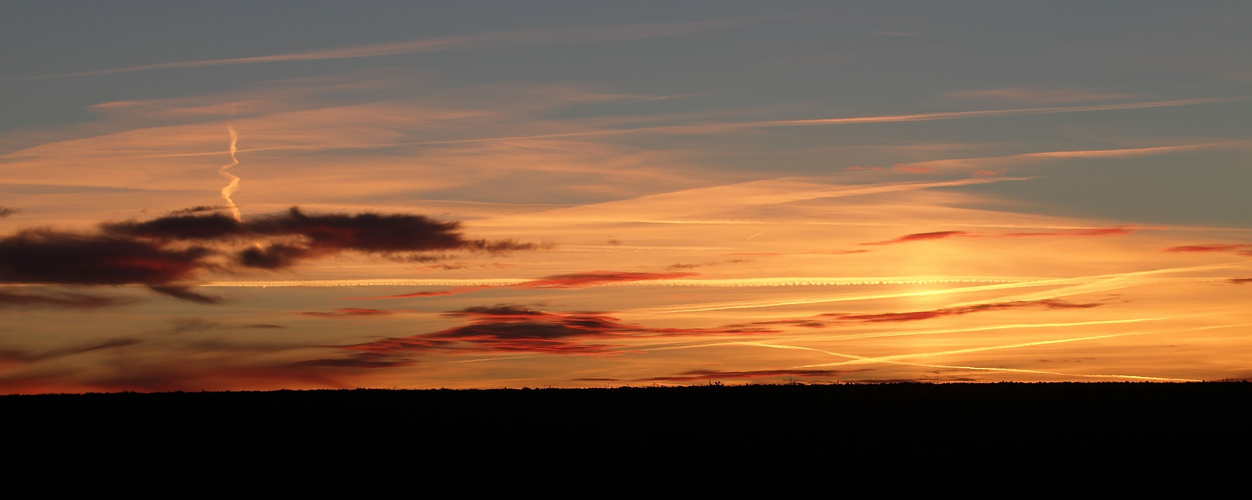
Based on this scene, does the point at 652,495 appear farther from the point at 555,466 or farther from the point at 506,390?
the point at 506,390

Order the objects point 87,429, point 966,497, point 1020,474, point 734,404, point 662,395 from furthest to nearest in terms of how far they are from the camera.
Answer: point 662,395, point 734,404, point 87,429, point 1020,474, point 966,497

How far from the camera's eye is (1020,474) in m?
33.4

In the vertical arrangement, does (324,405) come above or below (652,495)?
above

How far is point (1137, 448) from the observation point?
36688 millimetres

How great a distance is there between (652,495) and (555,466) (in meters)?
4.44

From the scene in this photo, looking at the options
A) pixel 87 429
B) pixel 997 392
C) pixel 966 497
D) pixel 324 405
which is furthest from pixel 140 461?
pixel 997 392

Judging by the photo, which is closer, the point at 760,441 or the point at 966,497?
the point at 966,497

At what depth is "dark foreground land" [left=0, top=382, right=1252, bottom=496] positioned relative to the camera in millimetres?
33562

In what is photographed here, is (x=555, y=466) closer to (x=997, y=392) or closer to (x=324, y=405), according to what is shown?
(x=324, y=405)

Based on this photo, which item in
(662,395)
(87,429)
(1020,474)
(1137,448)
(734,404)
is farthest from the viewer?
(662,395)

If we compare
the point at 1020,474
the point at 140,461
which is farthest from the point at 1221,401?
the point at 140,461

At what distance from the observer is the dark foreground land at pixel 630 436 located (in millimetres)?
33562

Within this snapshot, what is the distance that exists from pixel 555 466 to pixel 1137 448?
1900 cm

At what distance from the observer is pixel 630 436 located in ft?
128
